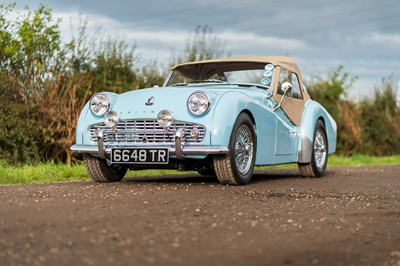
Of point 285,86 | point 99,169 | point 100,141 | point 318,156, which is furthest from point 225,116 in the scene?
point 318,156

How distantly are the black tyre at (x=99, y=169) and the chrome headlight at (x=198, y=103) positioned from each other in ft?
4.84

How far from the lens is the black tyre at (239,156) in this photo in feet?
25.8

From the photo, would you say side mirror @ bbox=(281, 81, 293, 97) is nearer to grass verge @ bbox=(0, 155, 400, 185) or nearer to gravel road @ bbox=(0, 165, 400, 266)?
gravel road @ bbox=(0, 165, 400, 266)

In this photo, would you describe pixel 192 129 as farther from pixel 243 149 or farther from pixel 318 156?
pixel 318 156

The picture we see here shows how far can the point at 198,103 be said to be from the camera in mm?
7762

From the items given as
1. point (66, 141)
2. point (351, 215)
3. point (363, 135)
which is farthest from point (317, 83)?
point (351, 215)

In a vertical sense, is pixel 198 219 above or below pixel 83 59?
below

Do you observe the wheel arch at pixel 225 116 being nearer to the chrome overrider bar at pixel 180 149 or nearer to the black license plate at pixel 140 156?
the chrome overrider bar at pixel 180 149

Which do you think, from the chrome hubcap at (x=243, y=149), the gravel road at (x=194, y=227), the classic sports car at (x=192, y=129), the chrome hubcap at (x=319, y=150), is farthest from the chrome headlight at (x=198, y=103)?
the chrome hubcap at (x=319, y=150)

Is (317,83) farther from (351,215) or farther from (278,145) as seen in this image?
(351,215)

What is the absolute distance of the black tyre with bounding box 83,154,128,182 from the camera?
858 centimetres

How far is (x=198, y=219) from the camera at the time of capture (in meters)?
5.11

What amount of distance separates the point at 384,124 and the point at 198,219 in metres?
17.1

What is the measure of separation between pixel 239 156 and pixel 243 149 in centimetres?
10
